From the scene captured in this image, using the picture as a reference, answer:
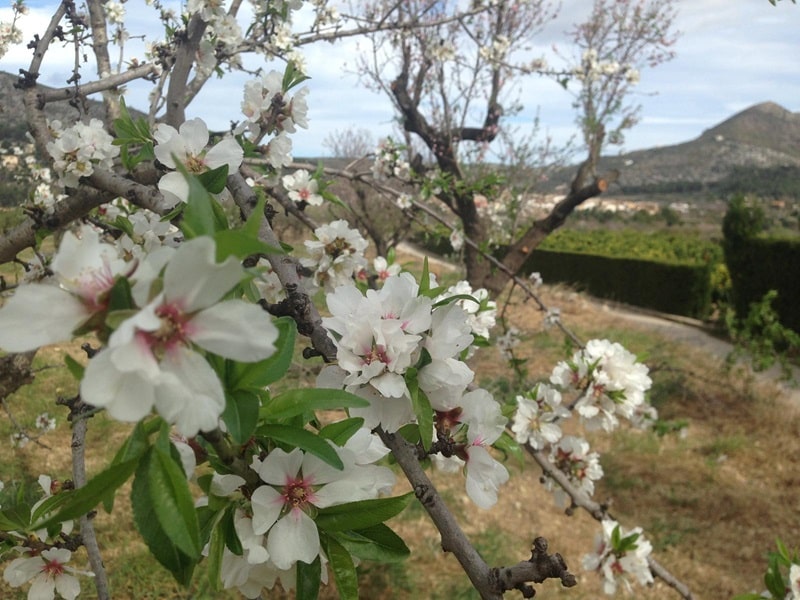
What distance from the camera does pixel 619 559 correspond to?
5.86 feet

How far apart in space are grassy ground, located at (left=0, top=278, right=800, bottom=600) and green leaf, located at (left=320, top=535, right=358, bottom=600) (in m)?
1.55

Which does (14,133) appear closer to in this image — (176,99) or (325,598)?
(176,99)

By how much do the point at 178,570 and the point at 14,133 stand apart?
124 inches

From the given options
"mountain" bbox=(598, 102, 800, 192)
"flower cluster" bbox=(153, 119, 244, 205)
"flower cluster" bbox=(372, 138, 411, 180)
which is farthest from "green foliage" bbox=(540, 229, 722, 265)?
"mountain" bbox=(598, 102, 800, 192)

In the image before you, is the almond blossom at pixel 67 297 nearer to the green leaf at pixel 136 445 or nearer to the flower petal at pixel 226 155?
the green leaf at pixel 136 445

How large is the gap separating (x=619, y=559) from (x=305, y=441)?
159 centimetres

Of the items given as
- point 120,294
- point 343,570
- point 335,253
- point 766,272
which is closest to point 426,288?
point 343,570

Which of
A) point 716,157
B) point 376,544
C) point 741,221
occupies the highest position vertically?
point 716,157

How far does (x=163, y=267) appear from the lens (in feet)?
1.42

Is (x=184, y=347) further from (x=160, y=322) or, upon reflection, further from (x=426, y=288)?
(x=426, y=288)

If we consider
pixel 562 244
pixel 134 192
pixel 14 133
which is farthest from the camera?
pixel 562 244

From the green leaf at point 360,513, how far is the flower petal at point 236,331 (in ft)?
0.88

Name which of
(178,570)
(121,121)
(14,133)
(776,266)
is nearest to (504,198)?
(776,266)

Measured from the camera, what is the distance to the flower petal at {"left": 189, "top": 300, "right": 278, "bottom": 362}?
1.40 ft
